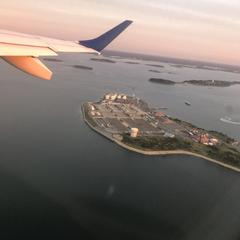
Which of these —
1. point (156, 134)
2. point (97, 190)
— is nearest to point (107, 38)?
point (97, 190)

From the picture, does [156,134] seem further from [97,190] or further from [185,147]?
[97,190]

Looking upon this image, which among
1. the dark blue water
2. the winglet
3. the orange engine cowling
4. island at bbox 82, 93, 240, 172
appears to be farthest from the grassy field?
the orange engine cowling

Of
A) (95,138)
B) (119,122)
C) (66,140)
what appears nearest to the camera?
(66,140)

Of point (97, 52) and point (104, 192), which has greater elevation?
point (97, 52)

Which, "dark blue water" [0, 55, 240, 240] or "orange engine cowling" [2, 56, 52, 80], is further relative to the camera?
"dark blue water" [0, 55, 240, 240]

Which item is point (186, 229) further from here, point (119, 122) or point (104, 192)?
point (119, 122)

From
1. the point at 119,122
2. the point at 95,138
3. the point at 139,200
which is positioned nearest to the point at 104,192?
the point at 139,200

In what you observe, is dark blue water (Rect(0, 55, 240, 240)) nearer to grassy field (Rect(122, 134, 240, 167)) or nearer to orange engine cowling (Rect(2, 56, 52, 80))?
grassy field (Rect(122, 134, 240, 167))
